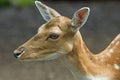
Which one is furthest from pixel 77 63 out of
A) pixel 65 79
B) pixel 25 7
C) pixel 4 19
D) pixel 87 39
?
pixel 25 7

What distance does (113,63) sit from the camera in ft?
19.2

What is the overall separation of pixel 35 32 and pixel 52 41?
7224mm

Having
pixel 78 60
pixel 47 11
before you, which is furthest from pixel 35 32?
pixel 78 60

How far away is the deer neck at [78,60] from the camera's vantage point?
17.8ft

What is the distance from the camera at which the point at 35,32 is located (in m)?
12.5

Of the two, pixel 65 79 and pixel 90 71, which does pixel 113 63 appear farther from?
pixel 65 79

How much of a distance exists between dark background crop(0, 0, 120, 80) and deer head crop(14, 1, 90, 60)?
373cm

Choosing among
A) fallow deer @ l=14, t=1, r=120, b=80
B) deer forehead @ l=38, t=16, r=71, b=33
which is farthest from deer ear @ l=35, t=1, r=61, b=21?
deer forehead @ l=38, t=16, r=71, b=33

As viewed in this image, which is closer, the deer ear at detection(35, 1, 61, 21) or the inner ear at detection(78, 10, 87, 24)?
the inner ear at detection(78, 10, 87, 24)

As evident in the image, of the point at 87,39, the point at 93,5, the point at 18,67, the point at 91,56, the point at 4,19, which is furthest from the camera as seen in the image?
the point at 93,5

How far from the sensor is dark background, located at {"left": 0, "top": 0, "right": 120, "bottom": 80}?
9.74 m

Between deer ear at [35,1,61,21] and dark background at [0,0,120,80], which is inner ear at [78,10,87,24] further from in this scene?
dark background at [0,0,120,80]

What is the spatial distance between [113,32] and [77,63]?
270 inches

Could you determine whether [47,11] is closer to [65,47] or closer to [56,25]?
[56,25]
